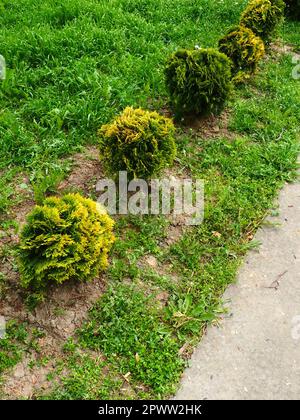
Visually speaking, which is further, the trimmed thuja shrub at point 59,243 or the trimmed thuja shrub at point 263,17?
the trimmed thuja shrub at point 263,17

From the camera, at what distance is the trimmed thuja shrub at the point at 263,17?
6.70 metres

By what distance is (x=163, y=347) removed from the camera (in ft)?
11.5

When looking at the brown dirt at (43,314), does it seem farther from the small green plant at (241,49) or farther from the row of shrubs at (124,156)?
the small green plant at (241,49)

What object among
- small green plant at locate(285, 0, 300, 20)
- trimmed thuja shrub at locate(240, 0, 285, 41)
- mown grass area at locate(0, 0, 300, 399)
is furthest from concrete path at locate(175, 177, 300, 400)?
small green plant at locate(285, 0, 300, 20)

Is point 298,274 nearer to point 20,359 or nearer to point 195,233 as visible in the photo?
point 195,233

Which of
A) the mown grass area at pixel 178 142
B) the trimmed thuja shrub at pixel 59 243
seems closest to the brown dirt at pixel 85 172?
the mown grass area at pixel 178 142

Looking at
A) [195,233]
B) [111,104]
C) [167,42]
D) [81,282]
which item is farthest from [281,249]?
[167,42]

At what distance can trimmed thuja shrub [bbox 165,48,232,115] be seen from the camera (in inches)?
202

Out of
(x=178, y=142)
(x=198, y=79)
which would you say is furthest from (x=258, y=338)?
(x=198, y=79)

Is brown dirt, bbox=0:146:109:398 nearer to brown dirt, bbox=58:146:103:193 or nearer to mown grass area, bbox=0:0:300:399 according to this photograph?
mown grass area, bbox=0:0:300:399

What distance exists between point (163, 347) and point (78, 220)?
1071 millimetres

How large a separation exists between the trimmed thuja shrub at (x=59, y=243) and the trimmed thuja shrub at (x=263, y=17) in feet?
14.3

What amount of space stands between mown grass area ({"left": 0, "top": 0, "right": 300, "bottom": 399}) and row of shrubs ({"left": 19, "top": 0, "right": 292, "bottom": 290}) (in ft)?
1.20

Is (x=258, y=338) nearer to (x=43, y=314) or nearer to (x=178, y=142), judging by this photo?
(x=43, y=314)
